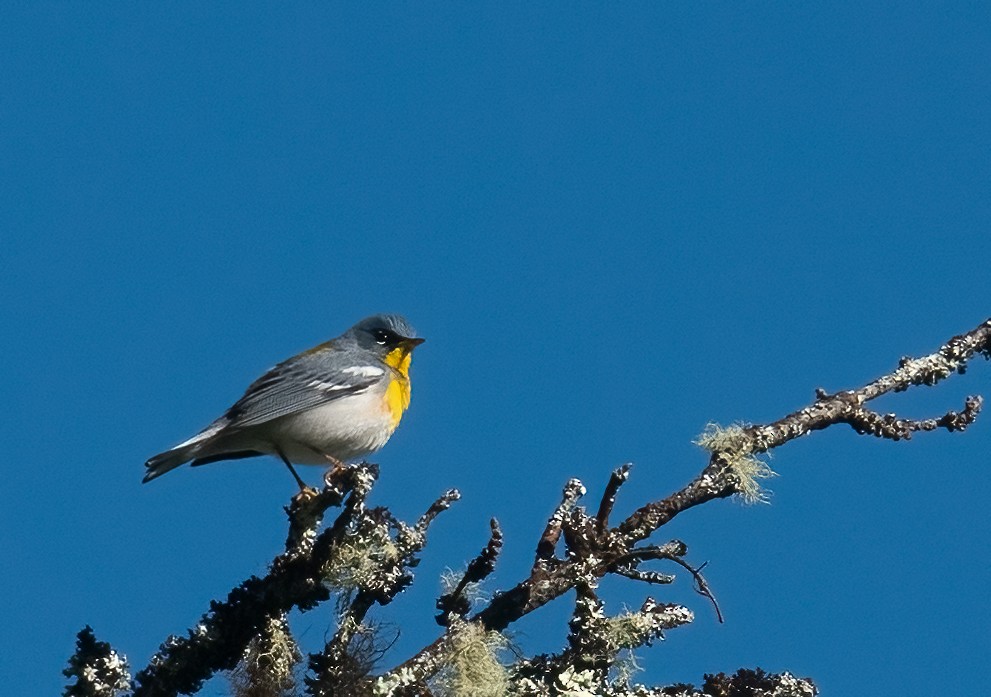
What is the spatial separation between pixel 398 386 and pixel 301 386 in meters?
0.77

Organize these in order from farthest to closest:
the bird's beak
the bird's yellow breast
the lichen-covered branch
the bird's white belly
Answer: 1. the bird's beak
2. the bird's yellow breast
3. the bird's white belly
4. the lichen-covered branch

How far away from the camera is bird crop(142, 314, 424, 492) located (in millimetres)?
7402

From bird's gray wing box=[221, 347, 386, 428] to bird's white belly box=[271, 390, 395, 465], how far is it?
8cm

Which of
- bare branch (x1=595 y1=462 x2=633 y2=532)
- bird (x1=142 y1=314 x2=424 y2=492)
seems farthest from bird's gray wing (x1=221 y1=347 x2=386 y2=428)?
bare branch (x1=595 y1=462 x2=633 y2=532)

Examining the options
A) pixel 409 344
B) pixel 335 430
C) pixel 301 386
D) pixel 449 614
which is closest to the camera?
pixel 449 614

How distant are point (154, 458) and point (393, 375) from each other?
1839mm

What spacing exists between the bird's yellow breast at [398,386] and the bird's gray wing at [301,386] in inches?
5.4

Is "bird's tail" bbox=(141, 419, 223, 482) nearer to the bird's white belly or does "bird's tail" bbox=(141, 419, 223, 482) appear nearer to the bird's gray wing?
the bird's gray wing

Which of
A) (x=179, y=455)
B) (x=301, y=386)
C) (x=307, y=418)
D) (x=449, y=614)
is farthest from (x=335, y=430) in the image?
(x=449, y=614)

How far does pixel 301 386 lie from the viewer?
7.73 meters

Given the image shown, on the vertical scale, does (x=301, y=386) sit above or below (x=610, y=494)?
above

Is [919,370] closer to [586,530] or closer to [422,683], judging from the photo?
[586,530]

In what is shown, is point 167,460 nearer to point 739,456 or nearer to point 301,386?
point 301,386

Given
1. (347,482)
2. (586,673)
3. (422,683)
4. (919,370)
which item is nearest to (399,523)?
(347,482)
